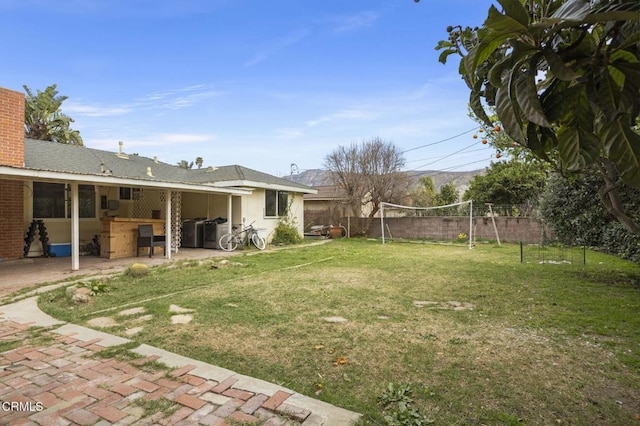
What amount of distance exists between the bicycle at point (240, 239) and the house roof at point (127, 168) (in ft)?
5.47

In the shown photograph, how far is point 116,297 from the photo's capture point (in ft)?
18.2

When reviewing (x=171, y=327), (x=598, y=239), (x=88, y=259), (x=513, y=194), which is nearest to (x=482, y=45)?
(x=171, y=327)

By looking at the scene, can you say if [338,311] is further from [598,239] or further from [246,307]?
[598,239]

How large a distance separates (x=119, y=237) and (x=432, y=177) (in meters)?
24.9

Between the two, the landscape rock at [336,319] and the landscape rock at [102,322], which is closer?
the landscape rock at [102,322]

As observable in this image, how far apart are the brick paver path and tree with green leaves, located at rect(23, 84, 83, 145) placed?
23.1 meters

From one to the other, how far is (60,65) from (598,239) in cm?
1903

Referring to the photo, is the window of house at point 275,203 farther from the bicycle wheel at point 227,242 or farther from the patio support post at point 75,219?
the patio support post at point 75,219

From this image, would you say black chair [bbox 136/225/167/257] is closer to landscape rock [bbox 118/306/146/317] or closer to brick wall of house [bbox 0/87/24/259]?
brick wall of house [bbox 0/87/24/259]

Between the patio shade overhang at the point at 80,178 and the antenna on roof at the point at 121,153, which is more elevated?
the antenna on roof at the point at 121,153

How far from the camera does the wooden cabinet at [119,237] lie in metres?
9.71

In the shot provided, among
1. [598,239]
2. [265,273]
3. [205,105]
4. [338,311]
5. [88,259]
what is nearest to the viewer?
[338,311]

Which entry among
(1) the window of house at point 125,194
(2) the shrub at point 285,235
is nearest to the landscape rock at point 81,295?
(1) the window of house at point 125,194

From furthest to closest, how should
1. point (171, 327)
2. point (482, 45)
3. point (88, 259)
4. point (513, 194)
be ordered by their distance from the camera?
point (513, 194), point (88, 259), point (171, 327), point (482, 45)
